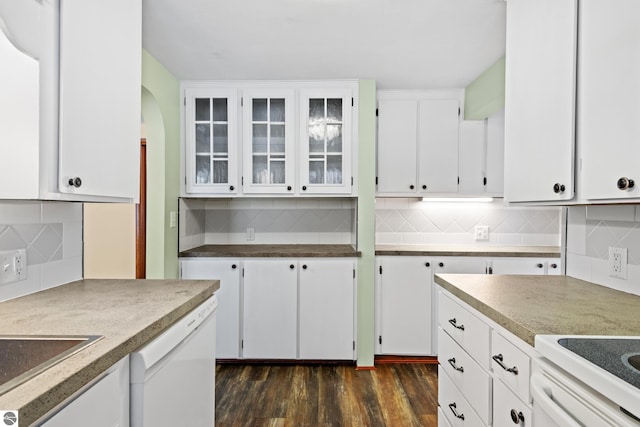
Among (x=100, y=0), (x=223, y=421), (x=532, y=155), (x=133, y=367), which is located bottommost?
(x=223, y=421)

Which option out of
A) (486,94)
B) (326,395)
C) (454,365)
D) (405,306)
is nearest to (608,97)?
(454,365)

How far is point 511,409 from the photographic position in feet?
3.76

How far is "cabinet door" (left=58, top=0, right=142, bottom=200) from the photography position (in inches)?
48.6

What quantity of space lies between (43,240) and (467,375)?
180 centimetres

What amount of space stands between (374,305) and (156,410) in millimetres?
→ 2067

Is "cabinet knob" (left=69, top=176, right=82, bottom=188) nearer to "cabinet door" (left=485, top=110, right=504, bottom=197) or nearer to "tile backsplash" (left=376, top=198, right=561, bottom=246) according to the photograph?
"tile backsplash" (left=376, top=198, right=561, bottom=246)

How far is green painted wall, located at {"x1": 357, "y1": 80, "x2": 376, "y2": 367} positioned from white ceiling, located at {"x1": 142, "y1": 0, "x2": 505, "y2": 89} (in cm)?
24

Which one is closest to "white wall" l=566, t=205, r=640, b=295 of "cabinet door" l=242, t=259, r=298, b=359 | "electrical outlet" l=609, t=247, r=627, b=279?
"electrical outlet" l=609, t=247, r=627, b=279

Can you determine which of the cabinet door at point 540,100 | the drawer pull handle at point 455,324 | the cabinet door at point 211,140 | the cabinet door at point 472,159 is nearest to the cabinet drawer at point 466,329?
the drawer pull handle at point 455,324

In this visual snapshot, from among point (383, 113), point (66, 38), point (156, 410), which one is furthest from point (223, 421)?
point (383, 113)

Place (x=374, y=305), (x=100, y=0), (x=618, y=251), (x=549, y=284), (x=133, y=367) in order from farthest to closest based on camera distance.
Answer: (x=374, y=305), (x=549, y=284), (x=618, y=251), (x=100, y=0), (x=133, y=367)

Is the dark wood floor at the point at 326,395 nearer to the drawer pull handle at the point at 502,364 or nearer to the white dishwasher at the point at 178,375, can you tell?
the white dishwasher at the point at 178,375

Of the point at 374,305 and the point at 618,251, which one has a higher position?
the point at 618,251

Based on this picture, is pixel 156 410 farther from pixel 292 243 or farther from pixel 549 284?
pixel 292 243
